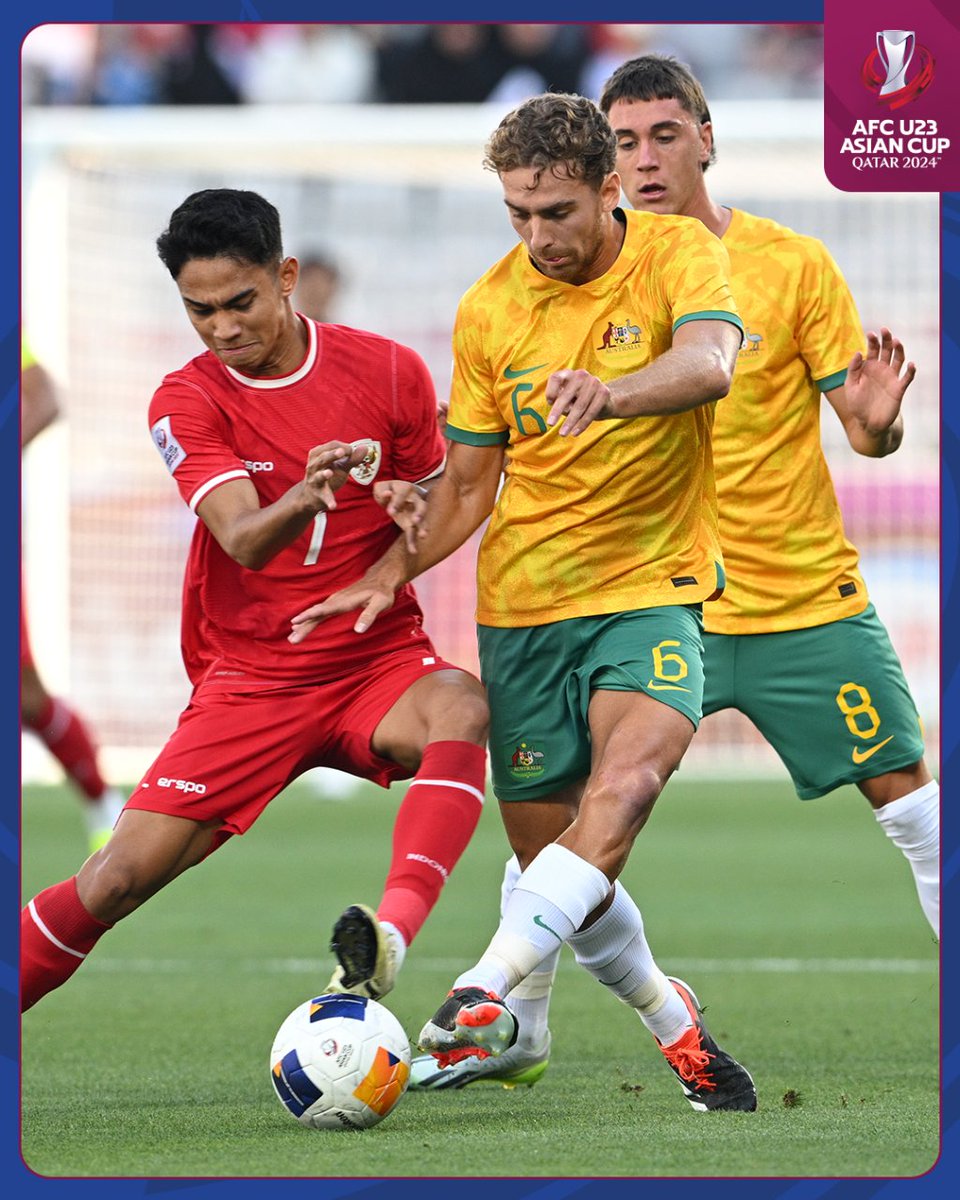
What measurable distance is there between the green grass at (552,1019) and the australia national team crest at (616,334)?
178cm

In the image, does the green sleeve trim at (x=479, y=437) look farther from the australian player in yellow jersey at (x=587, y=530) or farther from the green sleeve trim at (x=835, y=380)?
the green sleeve trim at (x=835, y=380)

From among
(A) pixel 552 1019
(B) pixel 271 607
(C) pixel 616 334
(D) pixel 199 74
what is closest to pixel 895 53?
(C) pixel 616 334

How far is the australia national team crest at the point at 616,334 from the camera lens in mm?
4613

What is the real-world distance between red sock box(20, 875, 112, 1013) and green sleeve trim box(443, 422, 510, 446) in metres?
1.46

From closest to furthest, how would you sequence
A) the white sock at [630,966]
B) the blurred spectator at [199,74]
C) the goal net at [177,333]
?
the white sock at [630,966], the goal net at [177,333], the blurred spectator at [199,74]

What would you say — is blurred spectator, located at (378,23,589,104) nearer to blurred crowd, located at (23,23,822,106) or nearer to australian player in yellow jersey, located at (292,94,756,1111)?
blurred crowd, located at (23,23,822,106)

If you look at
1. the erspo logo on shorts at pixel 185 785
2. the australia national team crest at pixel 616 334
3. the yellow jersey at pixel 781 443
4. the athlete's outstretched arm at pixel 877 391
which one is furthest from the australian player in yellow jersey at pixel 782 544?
the erspo logo on shorts at pixel 185 785

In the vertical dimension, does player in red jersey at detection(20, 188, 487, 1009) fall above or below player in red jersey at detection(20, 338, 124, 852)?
above

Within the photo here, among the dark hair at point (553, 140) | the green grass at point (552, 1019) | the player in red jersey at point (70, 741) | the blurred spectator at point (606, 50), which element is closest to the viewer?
the green grass at point (552, 1019)

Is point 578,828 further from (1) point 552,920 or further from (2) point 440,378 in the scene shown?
(2) point 440,378

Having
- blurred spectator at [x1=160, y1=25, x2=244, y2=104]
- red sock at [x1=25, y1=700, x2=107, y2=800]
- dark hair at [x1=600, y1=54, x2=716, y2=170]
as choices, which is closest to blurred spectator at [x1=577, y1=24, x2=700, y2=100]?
blurred spectator at [x1=160, y1=25, x2=244, y2=104]

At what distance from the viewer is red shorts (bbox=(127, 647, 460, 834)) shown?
190 inches

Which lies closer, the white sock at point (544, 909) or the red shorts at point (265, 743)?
the white sock at point (544, 909)

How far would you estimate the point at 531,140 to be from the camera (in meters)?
4.35
